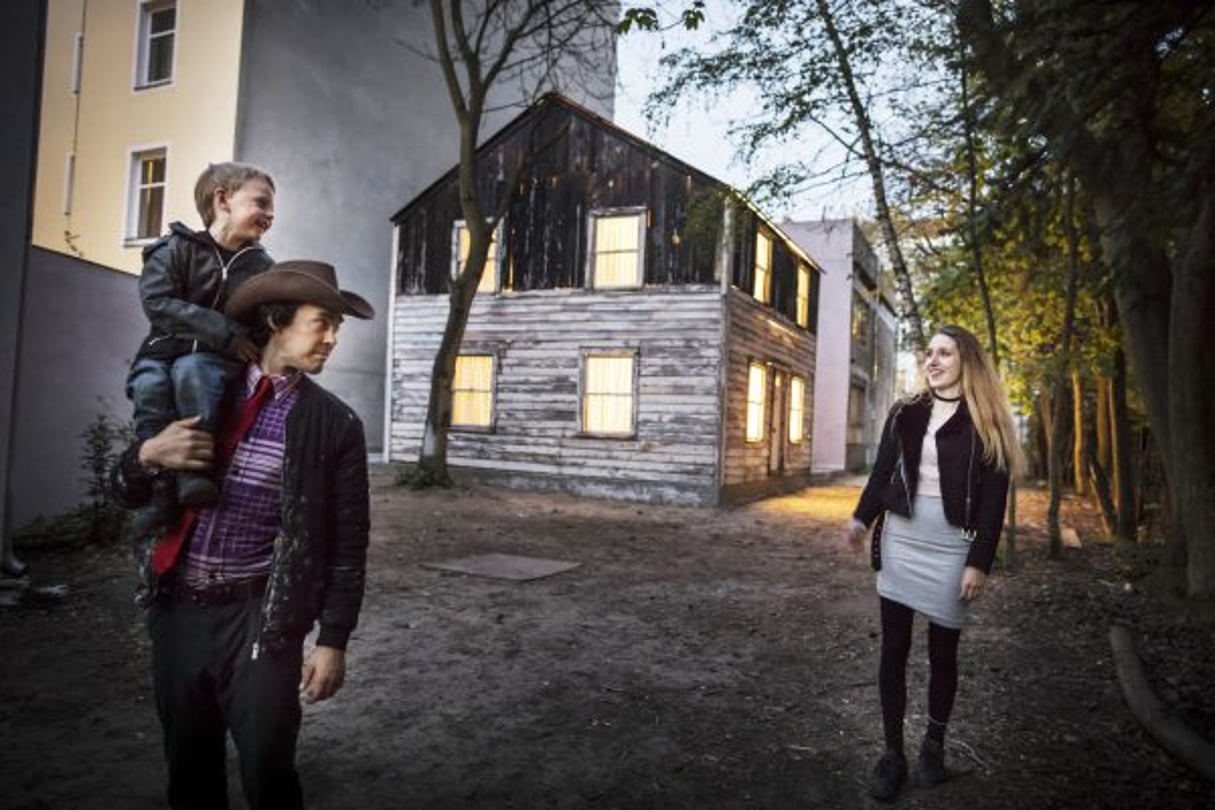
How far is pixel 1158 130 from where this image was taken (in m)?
5.82

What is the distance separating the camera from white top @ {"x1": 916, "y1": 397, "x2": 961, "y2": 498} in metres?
3.80

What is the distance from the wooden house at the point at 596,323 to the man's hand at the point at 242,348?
1238 centimetres

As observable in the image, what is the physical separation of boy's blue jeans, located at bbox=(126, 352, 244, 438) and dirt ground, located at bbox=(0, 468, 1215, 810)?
1.93m

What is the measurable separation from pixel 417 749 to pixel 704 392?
1189 centimetres

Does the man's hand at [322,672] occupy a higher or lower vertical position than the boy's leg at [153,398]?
lower

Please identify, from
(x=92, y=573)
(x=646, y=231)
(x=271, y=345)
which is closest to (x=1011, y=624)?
(x=271, y=345)

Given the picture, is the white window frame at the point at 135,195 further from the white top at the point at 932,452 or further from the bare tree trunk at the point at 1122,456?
the bare tree trunk at the point at 1122,456

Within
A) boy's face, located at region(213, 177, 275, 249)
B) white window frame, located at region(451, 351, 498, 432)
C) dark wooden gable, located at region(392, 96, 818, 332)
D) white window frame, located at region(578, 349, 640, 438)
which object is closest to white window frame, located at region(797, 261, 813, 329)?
dark wooden gable, located at region(392, 96, 818, 332)

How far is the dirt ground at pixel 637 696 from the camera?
3.64m

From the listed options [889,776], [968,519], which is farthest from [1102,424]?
[889,776]

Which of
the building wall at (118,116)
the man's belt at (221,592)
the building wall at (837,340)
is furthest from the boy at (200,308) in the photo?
the building wall at (837,340)

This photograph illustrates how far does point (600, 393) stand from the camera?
53.3 feet

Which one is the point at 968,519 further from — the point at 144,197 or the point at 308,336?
the point at 144,197

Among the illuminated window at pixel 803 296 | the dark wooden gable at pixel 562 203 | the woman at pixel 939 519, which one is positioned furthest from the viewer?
the illuminated window at pixel 803 296
